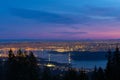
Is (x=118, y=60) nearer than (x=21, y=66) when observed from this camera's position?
Yes

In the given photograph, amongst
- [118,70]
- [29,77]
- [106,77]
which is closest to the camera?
[118,70]

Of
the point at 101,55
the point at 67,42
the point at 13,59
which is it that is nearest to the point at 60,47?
the point at 67,42

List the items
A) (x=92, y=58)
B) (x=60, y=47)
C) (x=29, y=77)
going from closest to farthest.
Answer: (x=29, y=77) → (x=92, y=58) → (x=60, y=47)

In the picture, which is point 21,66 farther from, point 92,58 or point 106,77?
point 92,58

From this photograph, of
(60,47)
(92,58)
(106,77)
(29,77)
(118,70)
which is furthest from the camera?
(60,47)

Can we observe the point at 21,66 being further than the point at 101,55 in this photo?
No

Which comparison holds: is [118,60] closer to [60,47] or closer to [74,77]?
[74,77]

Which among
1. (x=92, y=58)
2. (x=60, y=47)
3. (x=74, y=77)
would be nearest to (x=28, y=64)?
(x=74, y=77)

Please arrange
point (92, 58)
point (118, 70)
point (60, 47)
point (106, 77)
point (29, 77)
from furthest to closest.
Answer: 1. point (60, 47)
2. point (92, 58)
3. point (29, 77)
4. point (106, 77)
5. point (118, 70)

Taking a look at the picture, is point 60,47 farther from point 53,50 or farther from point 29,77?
point 29,77
